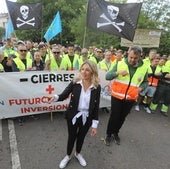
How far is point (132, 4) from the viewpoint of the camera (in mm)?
6254

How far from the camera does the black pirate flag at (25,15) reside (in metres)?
7.57

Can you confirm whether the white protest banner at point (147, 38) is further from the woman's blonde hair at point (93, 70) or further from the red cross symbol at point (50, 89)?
the woman's blonde hair at point (93, 70)

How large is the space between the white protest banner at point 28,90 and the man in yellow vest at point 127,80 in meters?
1.85

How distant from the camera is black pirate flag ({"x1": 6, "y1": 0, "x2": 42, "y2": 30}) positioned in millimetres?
7571

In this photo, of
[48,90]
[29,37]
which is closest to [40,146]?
[48,90]

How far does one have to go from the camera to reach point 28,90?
5668mm

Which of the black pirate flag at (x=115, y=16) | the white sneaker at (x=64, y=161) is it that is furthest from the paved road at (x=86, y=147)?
the black pirate flag at (x=115, y=16)

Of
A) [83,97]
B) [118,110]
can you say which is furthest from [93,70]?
[118,110]

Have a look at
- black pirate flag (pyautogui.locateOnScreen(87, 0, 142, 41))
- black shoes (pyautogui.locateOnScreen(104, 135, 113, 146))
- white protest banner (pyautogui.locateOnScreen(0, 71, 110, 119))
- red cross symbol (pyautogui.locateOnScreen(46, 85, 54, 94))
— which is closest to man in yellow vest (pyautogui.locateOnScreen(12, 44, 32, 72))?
white protest banner (pyautogui.locateOnScreen(0, 71, 110, 119))

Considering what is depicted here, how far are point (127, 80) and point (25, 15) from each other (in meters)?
4.82

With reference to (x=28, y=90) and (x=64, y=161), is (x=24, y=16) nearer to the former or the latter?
(x=28, y=90)

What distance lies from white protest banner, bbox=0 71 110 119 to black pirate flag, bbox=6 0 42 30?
2668 mm

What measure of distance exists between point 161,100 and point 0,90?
15.6 feet

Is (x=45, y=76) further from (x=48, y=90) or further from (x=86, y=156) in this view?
(x=86, y=156)
